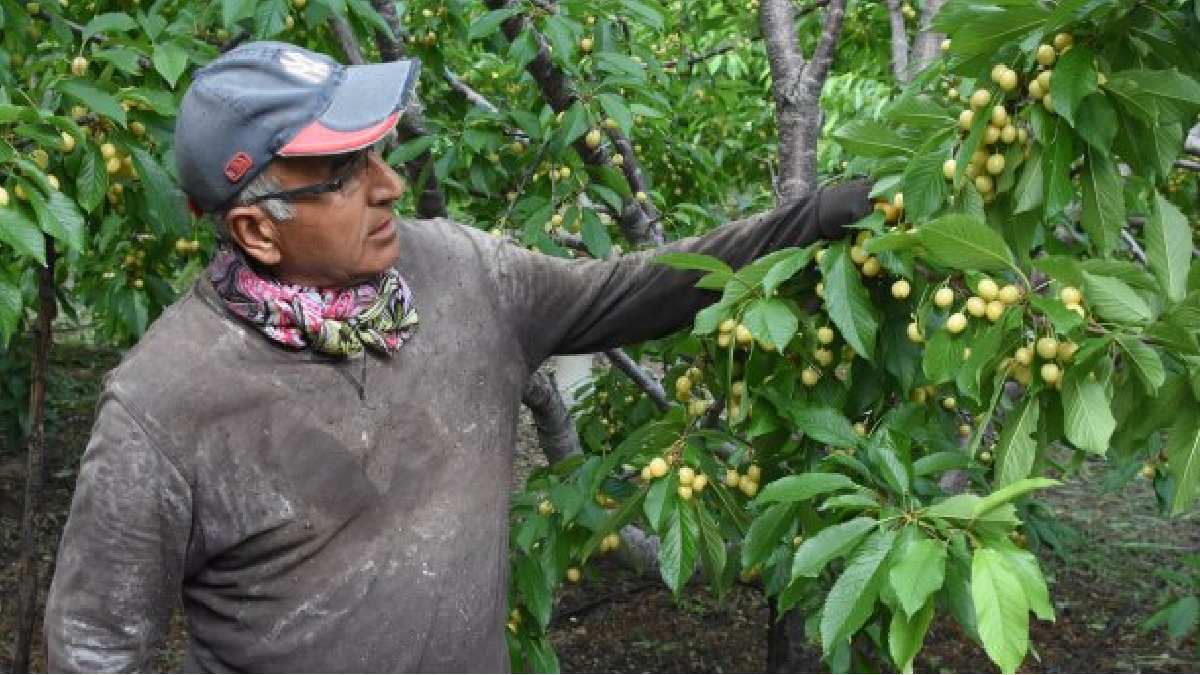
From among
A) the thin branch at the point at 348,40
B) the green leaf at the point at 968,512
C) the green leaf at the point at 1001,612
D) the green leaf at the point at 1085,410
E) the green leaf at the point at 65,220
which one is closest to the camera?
the green leaf at the point at 1001,612

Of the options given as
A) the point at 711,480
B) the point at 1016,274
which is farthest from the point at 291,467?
the point at 1016,274

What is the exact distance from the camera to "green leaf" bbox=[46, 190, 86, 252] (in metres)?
2.57

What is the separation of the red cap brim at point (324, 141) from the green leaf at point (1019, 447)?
996 mm

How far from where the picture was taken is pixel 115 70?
3531mm

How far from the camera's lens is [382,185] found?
208 centimetres

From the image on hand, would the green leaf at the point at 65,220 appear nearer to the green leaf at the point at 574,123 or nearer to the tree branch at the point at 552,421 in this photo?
the green leaf at the point at 574,123

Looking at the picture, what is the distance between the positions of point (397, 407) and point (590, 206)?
5.26ft

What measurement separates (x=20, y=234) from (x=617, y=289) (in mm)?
Result: 1092

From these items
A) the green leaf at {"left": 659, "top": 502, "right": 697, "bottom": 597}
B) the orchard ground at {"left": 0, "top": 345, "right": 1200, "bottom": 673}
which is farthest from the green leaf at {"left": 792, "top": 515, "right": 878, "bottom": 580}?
the orchard ground at {"left": 0, "top": 345, "right": 1200, "bottom": 673}

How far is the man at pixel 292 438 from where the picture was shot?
6.35 feet

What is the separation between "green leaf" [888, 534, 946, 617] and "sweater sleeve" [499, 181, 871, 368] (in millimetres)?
761

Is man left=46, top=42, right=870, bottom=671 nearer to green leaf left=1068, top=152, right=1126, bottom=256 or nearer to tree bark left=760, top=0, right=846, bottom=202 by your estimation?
green leaf left=1068, top=152, right=1126, bottom=256

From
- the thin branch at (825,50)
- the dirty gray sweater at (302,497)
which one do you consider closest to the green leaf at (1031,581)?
the dirty gray sweater at (302,497)

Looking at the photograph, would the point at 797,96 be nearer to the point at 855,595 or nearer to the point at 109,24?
the point at 109,24
